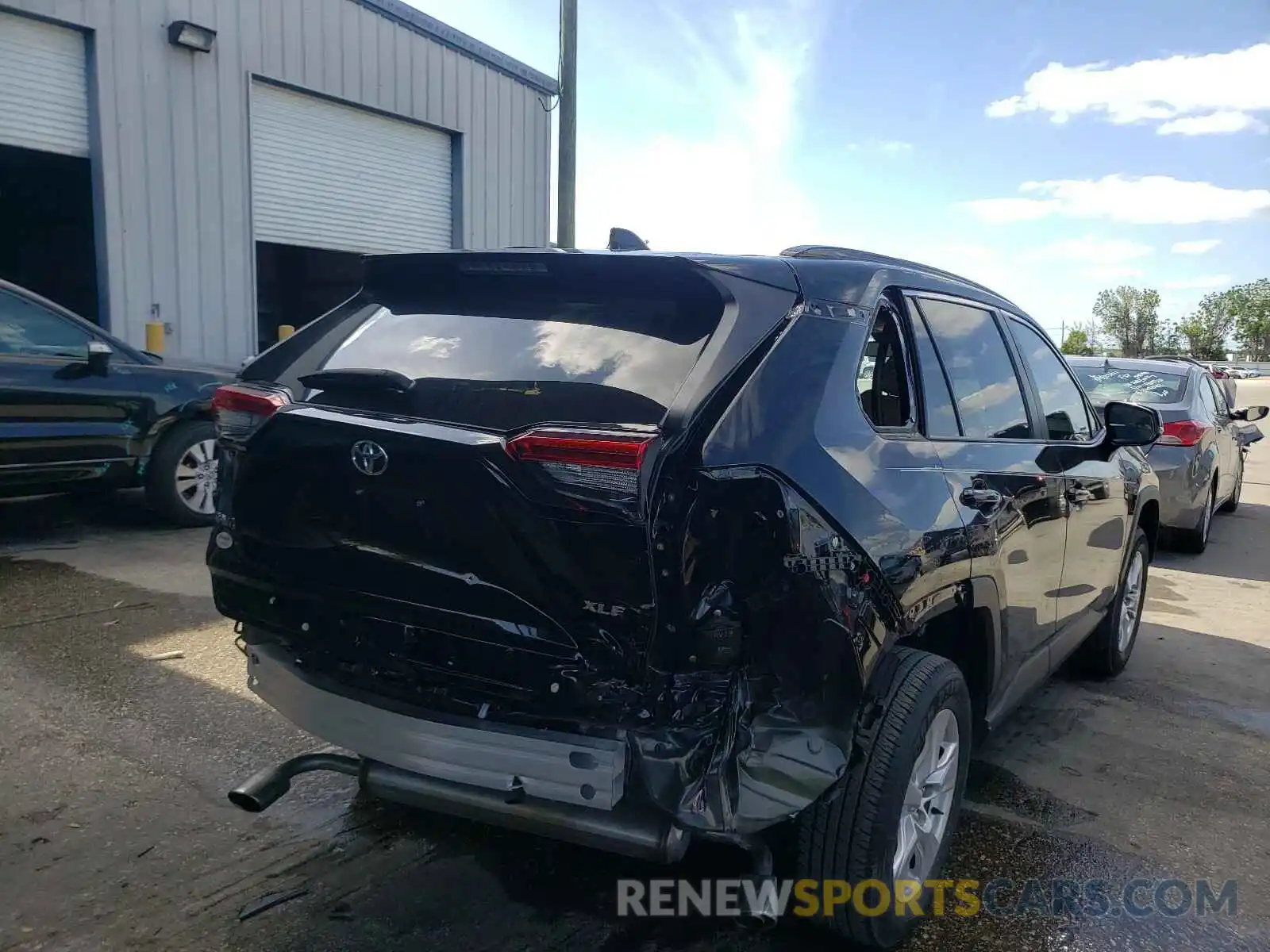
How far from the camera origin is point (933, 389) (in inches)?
118

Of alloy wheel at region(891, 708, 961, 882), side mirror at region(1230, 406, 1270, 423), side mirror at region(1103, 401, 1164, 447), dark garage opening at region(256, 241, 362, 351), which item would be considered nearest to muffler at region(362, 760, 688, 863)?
alloy wheel at region(891, 708, 961, 882)

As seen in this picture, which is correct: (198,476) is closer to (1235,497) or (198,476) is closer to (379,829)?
(379,829)

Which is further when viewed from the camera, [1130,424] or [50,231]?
[50,231]

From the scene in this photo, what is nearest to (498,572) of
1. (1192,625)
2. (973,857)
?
(973,857)

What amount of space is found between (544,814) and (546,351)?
43.1 inches

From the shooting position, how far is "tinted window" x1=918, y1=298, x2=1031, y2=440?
3.14m

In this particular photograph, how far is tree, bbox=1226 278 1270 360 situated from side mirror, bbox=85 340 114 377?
113678 mm

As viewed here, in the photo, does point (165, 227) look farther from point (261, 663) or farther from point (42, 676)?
point (261, 663)

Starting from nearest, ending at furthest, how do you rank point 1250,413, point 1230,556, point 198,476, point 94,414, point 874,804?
point 874,804 → point 94,414 → point 198,476 → point 1230,556 → point 1250,413

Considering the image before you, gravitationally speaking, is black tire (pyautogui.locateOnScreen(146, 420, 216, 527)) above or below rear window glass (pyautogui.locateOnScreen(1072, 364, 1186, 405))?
below

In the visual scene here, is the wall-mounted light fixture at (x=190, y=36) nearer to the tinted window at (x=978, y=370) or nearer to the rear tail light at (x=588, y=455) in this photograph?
the tinted window at (x=978, y=370)

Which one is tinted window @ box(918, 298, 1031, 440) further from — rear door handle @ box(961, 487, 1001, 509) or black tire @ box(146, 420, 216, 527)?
black tire @ box(146, 420, 216, 527)

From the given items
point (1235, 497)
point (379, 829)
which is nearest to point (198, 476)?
point (379, 829)

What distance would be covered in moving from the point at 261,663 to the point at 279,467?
0.57 m
